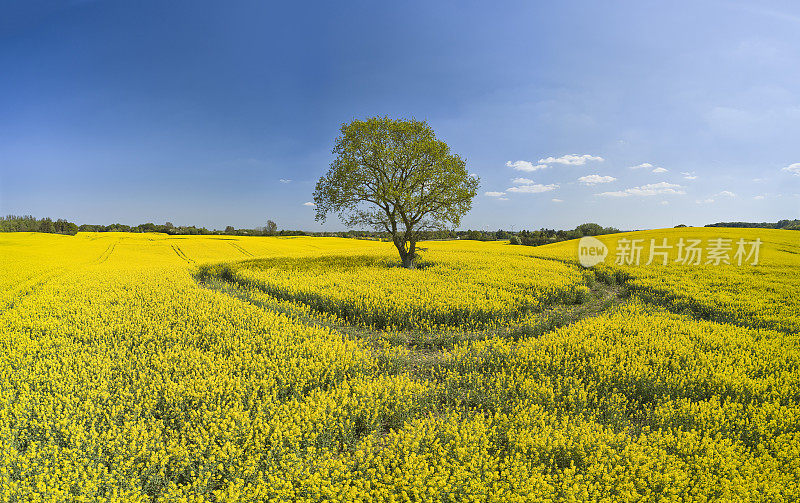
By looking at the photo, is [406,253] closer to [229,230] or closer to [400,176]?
[400,176]

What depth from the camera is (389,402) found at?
5.04m

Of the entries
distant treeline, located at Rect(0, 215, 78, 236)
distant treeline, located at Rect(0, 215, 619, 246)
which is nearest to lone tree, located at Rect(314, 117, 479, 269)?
distant treeline, located at Rect(0, 215, 619, 246)

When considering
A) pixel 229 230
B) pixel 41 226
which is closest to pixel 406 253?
pixel 229 230

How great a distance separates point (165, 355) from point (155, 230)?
3478 inches

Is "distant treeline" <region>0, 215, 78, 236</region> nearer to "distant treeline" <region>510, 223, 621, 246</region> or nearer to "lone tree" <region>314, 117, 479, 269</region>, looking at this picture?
"lone tree" <region>314, 117, 479, 269</region>

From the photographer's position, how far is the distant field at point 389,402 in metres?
3.48

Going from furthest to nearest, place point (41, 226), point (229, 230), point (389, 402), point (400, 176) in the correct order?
point (229, 230) → point (41, 226) → point (400, 176) → point (389, 402)

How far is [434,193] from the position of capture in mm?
18281

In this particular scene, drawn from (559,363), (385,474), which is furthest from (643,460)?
(385,474)

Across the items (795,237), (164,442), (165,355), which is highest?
(795,237)

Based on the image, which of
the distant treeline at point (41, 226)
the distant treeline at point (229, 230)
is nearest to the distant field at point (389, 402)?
the distant treeline at point (229, 230)

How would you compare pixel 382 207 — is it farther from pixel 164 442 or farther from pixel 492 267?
pixel 164 442

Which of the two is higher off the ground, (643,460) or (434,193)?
(434,193)

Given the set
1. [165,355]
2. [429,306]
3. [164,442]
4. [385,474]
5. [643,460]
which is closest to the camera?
[385,474]
